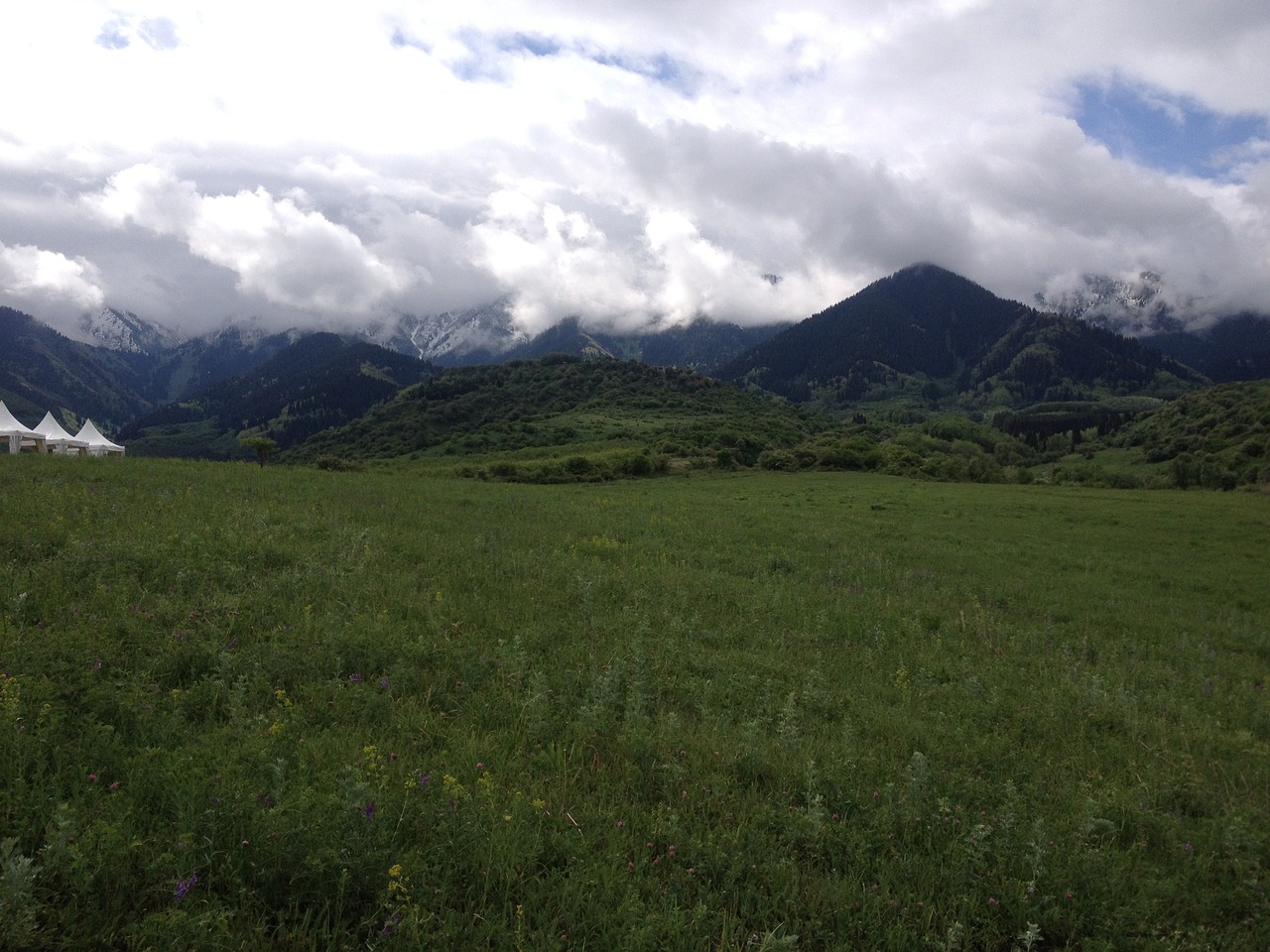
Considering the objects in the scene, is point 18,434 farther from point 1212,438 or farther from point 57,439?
point 1212,438

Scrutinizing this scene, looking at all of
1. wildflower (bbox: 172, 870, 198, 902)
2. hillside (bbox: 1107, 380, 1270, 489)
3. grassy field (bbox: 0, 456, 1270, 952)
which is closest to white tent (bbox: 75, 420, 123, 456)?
grassy field (bbox: 0, 456, 1270, 952)

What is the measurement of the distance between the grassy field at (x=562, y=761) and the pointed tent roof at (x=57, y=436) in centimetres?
5258

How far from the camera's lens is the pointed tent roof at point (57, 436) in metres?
52.4

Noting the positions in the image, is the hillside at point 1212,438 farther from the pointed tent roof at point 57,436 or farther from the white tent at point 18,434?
the pointed tent roof at point 57,436

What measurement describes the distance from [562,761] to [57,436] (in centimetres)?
→ 7023

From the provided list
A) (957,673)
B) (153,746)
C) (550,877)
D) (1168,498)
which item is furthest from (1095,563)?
(1168,498)

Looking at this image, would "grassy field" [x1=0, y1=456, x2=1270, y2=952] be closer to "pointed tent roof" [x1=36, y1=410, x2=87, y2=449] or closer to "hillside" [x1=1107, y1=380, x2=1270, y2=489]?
"pointed tent roof" [x1=36, y1=410, x2=87, y2=449]

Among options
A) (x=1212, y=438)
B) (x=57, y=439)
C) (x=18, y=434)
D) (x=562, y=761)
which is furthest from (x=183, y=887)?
(x=1212, y=438)

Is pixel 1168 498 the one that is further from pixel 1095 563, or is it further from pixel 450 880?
pixel 450 880

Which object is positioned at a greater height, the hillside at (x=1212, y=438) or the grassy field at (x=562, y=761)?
the hillside at (x=1212, y=438)

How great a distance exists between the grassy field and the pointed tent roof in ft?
173

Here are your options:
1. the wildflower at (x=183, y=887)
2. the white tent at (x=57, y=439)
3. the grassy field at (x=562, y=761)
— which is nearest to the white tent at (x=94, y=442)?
the white tent at (x=57, y=439)

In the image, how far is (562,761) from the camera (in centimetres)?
586

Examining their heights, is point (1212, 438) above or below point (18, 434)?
above
